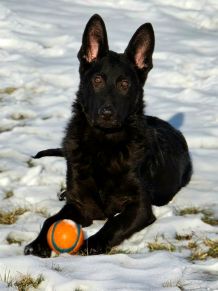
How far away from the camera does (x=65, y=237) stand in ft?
14.0

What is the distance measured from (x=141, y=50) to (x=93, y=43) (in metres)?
0.42

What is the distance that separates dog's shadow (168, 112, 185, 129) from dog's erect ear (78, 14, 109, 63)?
2667 millimetres

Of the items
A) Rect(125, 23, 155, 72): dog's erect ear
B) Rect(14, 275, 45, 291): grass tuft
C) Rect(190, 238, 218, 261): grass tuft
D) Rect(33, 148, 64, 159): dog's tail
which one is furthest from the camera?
Rect(33, 148, 64, 159): dog's tail

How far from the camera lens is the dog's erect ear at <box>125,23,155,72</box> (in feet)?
17.7

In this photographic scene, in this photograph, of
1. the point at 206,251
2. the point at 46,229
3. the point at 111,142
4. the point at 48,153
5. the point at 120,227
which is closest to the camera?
the point at 206,251

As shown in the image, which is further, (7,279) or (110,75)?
(110,75)

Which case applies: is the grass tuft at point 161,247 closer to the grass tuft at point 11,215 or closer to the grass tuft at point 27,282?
the grass tuft at point 27,282

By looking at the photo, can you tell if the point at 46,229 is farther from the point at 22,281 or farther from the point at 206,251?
the point at 206,251

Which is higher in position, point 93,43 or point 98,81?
point 93,43

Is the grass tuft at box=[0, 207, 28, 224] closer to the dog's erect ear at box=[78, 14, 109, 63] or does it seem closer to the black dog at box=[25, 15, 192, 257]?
the black dog at box=[25, 15, 192, 257]

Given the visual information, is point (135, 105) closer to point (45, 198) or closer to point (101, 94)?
point (101, 94)

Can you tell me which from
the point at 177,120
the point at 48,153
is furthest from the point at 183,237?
the point at 177,120

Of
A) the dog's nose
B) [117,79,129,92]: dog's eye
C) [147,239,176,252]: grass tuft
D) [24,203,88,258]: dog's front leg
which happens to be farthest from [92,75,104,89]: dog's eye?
[147,239,176,252]: grass tuft

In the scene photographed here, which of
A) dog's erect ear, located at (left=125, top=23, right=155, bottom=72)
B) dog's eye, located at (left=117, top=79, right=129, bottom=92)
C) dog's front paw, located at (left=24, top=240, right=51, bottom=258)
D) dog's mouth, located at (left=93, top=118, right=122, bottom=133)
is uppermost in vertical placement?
dog's erect ear, located at (left=125, top=23, right=155, bottom=72)
